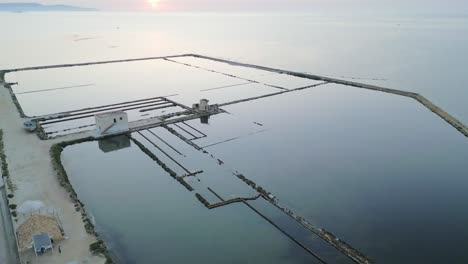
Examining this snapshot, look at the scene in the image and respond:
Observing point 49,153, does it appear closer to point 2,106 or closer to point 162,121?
point 162,121

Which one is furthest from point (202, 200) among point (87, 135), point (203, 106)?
point (203, 106)

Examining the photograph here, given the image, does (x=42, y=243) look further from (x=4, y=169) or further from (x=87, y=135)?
(x=87, y=135)

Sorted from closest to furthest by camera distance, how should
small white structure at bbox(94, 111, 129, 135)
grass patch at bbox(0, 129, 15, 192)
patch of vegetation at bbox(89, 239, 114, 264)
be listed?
1. patch of vegetation at bbox(89, 239, 114, 264)
2. grass patch at bbox(0, 129, 15, 192)
3. small white structure at bbox(94, 111, 129, 135)

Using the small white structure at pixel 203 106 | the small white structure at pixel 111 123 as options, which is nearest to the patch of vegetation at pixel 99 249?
the small white structure at pixel 111 123

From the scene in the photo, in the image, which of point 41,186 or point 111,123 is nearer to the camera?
point 41,186

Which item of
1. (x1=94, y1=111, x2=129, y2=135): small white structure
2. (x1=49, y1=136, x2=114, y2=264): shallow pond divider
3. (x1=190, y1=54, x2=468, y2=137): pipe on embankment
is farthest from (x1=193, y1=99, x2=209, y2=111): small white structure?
(x1=190, y1=54, x2=468, y2=137): pipe on embankment

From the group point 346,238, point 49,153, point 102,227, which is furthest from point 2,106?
point 346,238

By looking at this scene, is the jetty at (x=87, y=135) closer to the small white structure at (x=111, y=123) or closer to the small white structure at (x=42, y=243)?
the small white structure at (x=111, y=123)

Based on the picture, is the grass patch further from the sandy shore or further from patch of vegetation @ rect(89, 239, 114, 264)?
patch of vegetation @ rect(89, 239, 114, 264)
